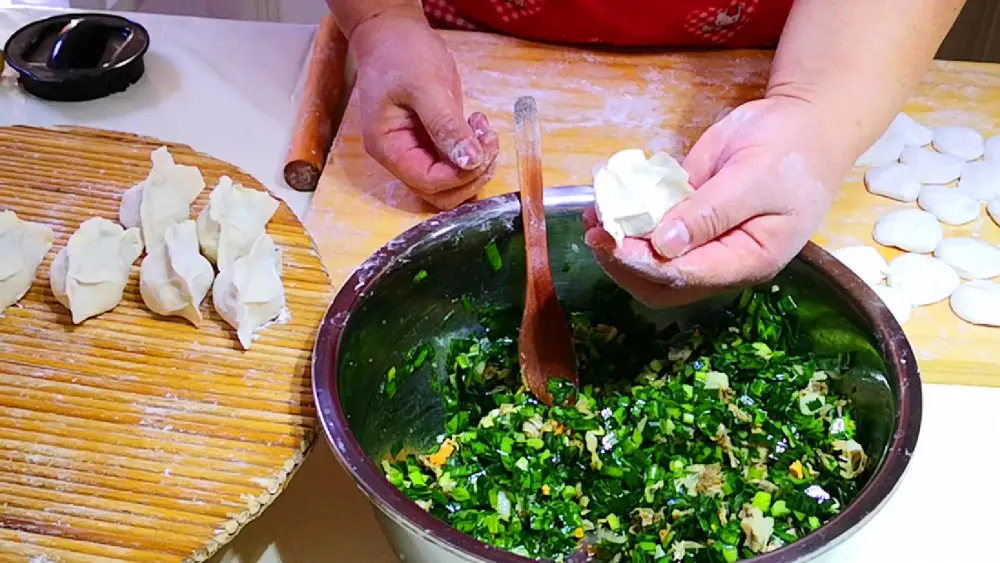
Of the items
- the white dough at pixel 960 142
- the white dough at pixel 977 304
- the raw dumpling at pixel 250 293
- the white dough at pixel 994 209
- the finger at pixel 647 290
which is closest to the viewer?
the finger at pixel 647 290

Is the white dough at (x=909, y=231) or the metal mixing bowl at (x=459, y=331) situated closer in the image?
the metal mixing bowl at (x=459, y=331)

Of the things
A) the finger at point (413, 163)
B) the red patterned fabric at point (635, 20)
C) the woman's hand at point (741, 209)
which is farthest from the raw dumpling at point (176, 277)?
→ the red patterned fabric at point (635, 20)

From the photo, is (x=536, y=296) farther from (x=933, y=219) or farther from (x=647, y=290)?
(x=933, y=219)

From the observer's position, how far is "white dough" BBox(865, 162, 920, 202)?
50.9 inches

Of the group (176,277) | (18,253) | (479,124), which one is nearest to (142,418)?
(176,277)

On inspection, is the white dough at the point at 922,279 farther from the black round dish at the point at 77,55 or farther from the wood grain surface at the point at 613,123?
the black round dish at the point at 77,55

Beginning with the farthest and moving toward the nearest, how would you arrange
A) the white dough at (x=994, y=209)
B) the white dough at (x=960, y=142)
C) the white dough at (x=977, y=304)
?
the white dough at (x=960, y=142)
the white dough at (x=994, y=209)
the white dough at (x=977, y=304)

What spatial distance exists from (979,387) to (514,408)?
1.76 ft

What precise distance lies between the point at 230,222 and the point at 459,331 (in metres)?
0.29

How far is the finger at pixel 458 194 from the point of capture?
1.22 metres

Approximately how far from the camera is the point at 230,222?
3.61ft

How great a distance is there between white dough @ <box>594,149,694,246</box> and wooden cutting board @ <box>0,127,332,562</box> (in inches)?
14.0

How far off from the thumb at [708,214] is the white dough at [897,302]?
35 cm

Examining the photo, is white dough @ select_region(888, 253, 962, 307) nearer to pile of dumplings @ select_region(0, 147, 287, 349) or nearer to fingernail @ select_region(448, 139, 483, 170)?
fingernail @ select_region(448, 139, 483, 170)
